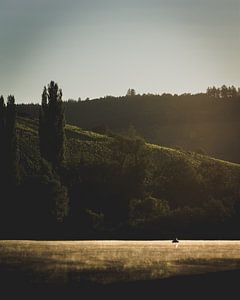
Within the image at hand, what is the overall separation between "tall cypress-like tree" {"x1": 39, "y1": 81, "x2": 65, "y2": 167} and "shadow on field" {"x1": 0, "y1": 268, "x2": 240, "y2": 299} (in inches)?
2918

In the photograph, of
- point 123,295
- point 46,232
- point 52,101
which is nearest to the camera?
point 123,295

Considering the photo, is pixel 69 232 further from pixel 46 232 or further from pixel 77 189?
pixel 77 189

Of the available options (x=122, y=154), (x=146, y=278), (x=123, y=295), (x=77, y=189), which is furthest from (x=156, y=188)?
(x=123, y=295)

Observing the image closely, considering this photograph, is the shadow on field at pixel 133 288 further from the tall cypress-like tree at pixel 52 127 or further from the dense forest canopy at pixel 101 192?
the tall cypress-like tree at pixel 52 127

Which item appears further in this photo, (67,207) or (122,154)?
(122,154)

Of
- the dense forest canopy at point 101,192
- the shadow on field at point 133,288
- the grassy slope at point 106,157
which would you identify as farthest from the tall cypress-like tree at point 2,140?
the shadow on field at point 133,288

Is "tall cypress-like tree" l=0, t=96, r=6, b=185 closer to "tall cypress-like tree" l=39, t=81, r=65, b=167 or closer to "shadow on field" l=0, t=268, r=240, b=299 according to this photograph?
"tall cypress-like tree" l=39, t=81, r=65, b=167

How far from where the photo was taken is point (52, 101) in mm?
115688

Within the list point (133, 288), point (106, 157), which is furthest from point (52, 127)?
point (133, 288)

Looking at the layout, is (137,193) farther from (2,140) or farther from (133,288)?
(133,288)

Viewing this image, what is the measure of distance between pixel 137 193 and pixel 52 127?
18.8m

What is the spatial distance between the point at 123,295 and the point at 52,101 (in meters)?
93.2

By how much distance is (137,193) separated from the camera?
10875 cm

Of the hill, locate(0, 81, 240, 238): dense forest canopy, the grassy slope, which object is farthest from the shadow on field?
the grassy slope
